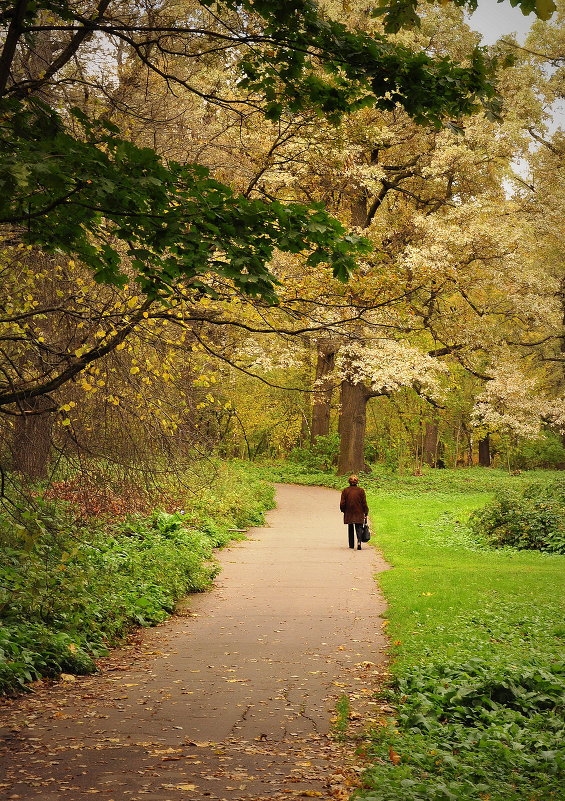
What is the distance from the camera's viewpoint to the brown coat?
17.6 metres

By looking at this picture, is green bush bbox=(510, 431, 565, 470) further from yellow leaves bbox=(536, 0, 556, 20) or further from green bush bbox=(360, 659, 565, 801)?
yellow leaves bbox=(536, 0, 556, 20)

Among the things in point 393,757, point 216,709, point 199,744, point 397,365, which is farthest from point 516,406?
point 393,757

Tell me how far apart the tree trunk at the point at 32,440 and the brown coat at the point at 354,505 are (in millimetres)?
8850

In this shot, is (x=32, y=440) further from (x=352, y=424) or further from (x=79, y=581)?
(x=352, y=424)

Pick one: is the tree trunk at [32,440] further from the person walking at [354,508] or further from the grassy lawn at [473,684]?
the person walking at [354,508]

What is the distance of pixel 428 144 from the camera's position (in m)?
28.2

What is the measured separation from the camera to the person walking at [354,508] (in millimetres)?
17578

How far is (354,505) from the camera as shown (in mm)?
17703

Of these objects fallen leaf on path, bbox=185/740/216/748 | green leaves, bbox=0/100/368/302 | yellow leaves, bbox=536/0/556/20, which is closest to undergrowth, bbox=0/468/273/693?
fallen leaf on path, bbox=185/740/216/748

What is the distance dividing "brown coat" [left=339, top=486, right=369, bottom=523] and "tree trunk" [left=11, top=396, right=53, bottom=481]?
8.85 m

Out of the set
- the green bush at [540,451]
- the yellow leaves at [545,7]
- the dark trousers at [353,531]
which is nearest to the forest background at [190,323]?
the yellow leaves at [545,7]

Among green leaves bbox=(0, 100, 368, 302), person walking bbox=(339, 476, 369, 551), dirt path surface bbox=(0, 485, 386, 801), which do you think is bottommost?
dirt path surface bbox=(0, 485, 386, 801)

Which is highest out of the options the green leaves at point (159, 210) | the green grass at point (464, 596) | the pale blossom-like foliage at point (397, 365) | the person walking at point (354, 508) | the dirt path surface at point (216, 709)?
the pale blossom-like foliage at point (397, 365)

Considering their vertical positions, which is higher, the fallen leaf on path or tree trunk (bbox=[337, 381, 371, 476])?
tree trunk (bbox=[337, 381, 371, 476])
